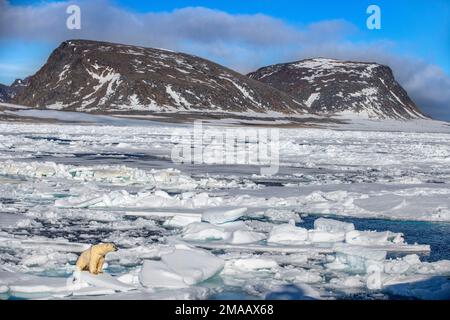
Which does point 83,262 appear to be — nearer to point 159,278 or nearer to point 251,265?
point 159,278

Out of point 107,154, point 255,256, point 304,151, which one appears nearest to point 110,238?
point 255,256

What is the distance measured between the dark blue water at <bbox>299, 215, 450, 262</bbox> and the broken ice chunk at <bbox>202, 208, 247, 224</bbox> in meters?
1.17

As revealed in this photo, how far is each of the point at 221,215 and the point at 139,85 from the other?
118m

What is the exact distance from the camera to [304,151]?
29.2 meters

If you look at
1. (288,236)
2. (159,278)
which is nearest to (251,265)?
(159,278)

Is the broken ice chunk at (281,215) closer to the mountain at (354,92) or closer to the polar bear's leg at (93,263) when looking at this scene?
the polar bear's leg at (93,263)

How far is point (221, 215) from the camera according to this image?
9766 millimetres

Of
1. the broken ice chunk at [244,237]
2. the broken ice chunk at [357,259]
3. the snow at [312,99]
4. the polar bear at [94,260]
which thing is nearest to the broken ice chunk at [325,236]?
the broken ice chunk at [244,237]

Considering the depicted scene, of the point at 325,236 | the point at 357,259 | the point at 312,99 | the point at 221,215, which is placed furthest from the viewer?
the point at 312,99

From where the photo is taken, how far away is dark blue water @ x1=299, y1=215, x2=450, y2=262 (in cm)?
795

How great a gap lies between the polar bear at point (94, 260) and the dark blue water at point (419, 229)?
4.16m

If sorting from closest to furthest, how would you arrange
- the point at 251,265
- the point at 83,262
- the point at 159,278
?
1. the point at 159,278
2. the point at 83,262
3. the point at 251,265

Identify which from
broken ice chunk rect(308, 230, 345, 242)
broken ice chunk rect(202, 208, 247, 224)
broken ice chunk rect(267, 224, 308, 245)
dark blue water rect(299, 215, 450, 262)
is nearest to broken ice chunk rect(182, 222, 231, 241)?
broken ice chunk rect(267, 224, 308, 245)
